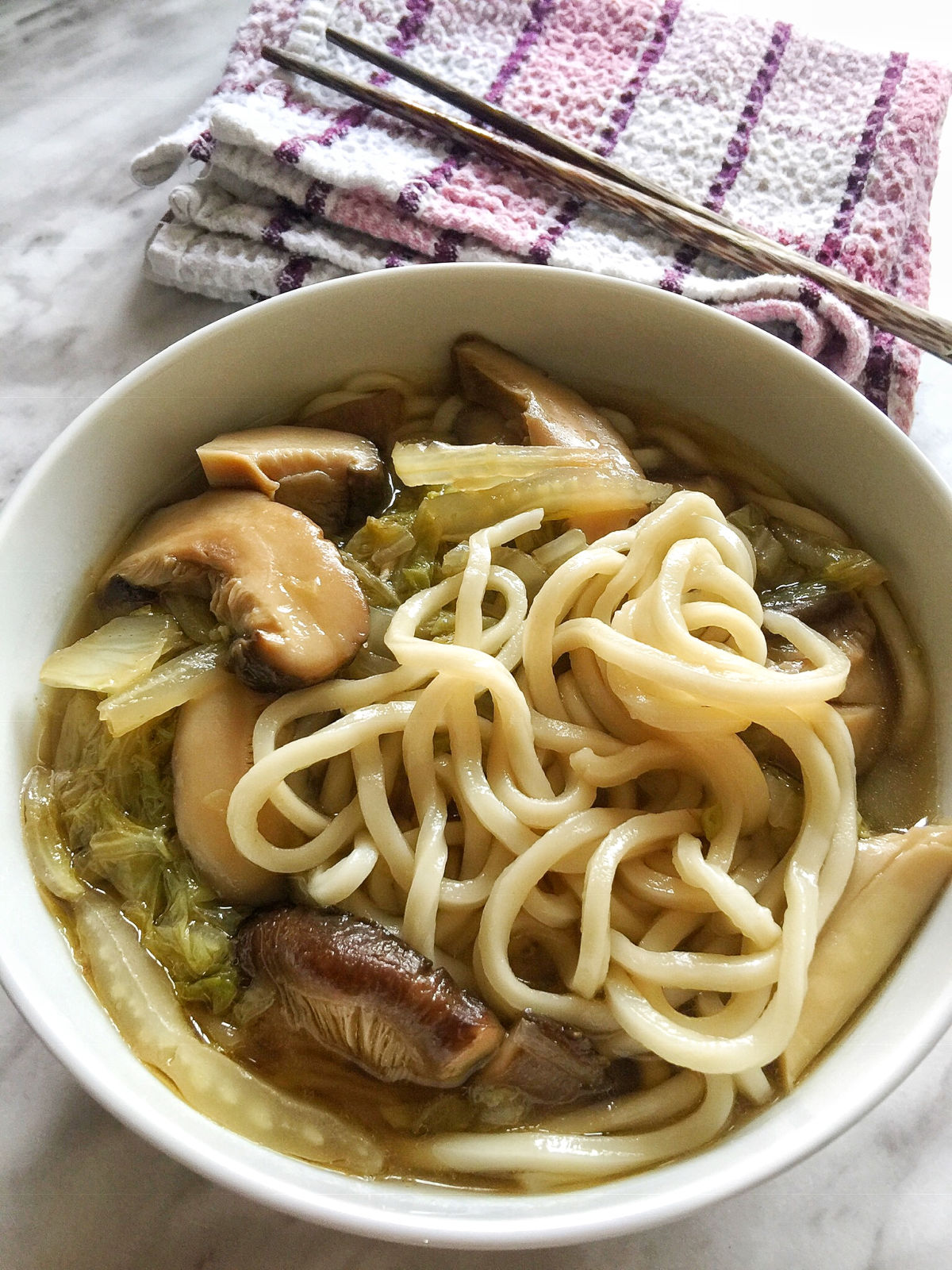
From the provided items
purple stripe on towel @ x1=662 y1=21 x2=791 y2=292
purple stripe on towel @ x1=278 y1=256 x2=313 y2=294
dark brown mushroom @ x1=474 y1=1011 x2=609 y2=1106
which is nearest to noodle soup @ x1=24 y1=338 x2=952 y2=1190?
dark brown mushroom @ x1=474 y1=1011 x2=609 y2=1106

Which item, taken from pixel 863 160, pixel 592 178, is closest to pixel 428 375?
pixel 592 178

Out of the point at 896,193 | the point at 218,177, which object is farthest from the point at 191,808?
the point at 896,193

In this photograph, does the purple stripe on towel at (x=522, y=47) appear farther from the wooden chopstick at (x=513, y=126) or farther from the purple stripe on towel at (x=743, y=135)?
the purple stripe on towel at (x=743, y=135)

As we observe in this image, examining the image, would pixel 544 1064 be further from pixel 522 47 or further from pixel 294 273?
pixel 522 47

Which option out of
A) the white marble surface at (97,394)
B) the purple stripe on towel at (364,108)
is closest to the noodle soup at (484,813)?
the white marble surface at (97,394)

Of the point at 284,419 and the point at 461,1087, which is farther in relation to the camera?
the point at 284,419

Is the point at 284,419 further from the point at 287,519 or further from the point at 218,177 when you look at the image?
the point at 218,177
